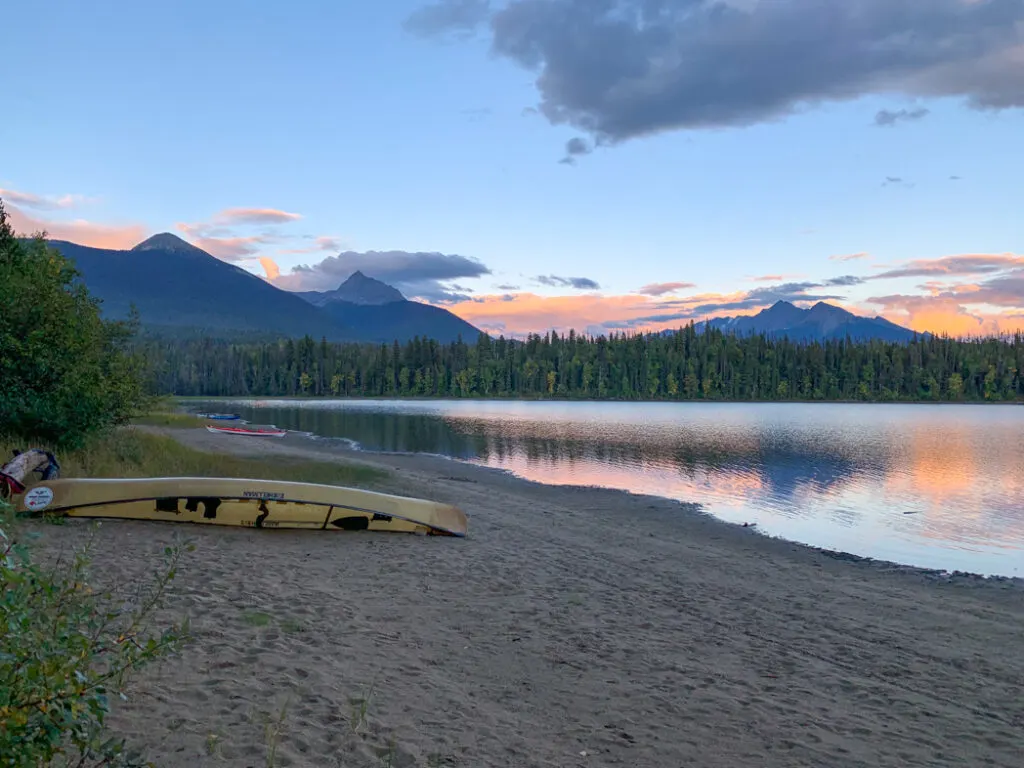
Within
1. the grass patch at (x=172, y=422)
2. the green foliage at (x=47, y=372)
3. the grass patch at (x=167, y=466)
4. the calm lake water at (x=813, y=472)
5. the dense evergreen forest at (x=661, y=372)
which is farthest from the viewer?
the dense evergreen forest at (x=661, y=372)

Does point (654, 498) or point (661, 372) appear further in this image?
point (661, 372)

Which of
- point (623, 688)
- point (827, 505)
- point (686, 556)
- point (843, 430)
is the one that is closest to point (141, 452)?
point (686, 556)

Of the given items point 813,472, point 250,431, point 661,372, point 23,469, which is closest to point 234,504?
point 23,469

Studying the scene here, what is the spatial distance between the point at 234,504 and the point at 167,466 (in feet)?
25.7

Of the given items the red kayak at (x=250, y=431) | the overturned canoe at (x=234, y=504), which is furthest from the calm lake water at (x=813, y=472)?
the overturned canoe at (x=234, y=504)

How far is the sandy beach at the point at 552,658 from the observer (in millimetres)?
5996

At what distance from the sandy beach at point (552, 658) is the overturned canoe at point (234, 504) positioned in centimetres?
43

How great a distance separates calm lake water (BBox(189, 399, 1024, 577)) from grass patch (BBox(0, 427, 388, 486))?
1054 centimetres

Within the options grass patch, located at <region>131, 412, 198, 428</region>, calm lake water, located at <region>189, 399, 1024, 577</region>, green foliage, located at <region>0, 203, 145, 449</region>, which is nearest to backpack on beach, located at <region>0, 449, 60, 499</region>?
green foliage, located at <region>0, 203, 145, 449</region>

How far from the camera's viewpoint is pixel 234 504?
1411cm

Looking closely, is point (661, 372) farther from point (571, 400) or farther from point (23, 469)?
point (23, 469)

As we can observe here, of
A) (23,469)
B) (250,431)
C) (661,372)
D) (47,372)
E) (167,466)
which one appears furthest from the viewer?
(661,372)

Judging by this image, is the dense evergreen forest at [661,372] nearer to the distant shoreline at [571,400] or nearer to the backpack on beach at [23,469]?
the distant shoreline at [571,400]

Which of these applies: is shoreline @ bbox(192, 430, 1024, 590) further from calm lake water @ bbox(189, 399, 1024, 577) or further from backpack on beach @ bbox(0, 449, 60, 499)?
backpack on beach @ bbox(0, 449, 60, 499)
